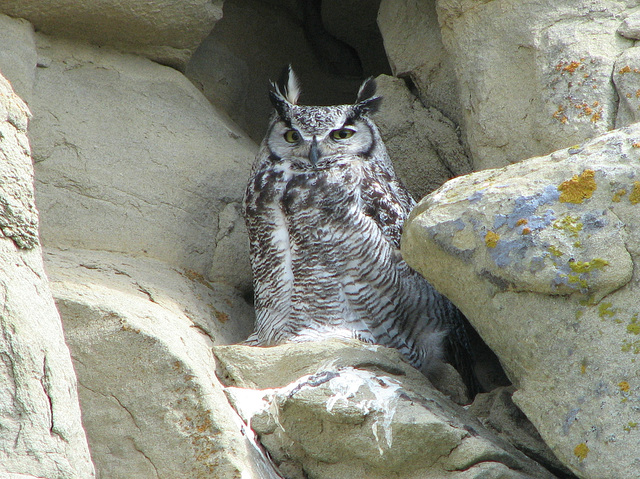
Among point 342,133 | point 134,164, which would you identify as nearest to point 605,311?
point 342,133

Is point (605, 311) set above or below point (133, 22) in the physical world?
below

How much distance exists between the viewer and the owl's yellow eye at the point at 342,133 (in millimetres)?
3031

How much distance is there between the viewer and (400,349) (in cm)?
277

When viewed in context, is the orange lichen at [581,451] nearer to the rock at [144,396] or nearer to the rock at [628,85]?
the rock at [144,396]

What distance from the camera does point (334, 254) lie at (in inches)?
109

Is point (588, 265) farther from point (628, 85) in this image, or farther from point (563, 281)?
point (628, 85)

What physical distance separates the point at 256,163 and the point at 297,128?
0.74 ft

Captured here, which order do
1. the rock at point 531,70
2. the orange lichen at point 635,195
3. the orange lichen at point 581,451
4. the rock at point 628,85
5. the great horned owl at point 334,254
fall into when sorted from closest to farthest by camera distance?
1. the orange lichen at point 581,451
2. the orange lichen at point 635,195
3. the rock at point 628,85
4. the rock at point 531,70
5. the great horned owl at point 334,254

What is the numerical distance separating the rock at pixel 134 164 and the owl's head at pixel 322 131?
333mm

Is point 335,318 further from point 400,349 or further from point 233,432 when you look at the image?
point 233,432

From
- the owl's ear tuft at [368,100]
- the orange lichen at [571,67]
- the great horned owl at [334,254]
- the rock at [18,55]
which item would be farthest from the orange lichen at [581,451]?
the rock at [18,55]

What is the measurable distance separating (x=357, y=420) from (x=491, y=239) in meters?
0.61

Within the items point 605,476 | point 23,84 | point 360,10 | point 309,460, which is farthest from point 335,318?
point 360,10

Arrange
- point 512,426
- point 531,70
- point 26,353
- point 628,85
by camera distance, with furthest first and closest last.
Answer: point 531,70 < point 628,85 < point 512,426 < point 26,353
